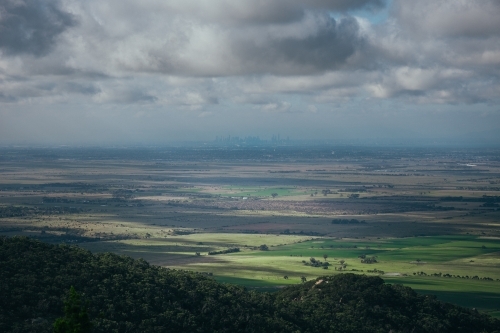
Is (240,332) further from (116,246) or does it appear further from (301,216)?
(301,216)

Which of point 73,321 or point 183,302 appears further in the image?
point 183,302

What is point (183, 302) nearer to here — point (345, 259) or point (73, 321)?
point (73, 321)

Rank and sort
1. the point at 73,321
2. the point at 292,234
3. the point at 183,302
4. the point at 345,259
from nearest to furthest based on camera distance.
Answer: the point at 73,321
the point at 183,302
the point at 345,259
the point at 292,234

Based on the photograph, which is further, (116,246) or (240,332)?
(116,246)

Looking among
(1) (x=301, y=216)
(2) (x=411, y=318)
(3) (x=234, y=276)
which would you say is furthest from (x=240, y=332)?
(1) (x=301, y=216)

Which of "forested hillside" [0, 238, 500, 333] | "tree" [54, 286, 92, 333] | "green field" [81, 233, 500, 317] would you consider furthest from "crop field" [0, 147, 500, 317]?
"tree" [54, 286, 92, 333]

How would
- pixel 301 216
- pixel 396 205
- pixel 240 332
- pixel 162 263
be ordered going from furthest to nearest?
pixel 396 205
pixel 301 216
pixel 162 263
pixel 240 332

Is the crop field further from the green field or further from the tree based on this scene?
the tree

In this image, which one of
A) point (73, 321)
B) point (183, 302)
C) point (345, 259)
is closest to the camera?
point (73, 321)

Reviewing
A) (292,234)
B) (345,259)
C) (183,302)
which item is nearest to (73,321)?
(183,302)
